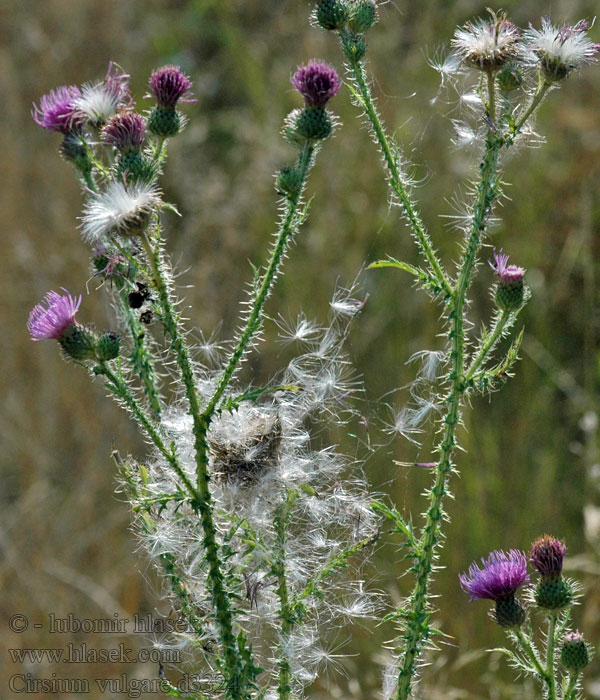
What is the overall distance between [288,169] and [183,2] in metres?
6.10

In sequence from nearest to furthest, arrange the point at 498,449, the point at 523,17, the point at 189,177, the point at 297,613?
the point at 297,613 < the point at 498,449 < the point at 189,177 < the point at 523,17

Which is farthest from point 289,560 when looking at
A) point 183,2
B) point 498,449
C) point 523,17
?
point 183,2

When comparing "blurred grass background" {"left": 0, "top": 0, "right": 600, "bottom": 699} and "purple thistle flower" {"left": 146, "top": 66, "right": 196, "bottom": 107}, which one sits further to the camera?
"blurred grass background" {"left": 0, "top": 0, "right": 600, "bottom": 699}

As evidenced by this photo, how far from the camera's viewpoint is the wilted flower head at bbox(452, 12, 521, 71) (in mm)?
1629

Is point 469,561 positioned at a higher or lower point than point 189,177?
lower

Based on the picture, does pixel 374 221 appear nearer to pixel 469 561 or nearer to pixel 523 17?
pixel 469 561

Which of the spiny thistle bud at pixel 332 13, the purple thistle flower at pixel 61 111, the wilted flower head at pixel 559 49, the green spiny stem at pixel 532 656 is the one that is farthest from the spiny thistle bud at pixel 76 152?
the green spiny stem at pixel 532 656

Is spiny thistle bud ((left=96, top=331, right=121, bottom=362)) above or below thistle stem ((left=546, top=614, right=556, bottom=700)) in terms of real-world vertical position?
above

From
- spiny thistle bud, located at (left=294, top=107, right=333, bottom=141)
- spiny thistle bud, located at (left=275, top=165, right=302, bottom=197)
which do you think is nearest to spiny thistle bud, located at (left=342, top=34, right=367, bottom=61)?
spiny thistle bud, located at (left=294, top=107, right=333, bottom=141)

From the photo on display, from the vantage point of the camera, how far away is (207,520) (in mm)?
1515

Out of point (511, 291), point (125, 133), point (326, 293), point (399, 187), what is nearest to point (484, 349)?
point (511, 291)

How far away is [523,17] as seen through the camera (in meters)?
6.00

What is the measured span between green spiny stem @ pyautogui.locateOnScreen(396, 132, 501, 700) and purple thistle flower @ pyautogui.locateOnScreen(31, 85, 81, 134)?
859 mm

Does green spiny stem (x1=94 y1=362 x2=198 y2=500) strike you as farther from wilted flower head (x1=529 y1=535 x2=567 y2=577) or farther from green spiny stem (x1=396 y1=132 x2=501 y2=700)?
wilted flower head (x1=529 y1=535 x2=567 y2=577)
